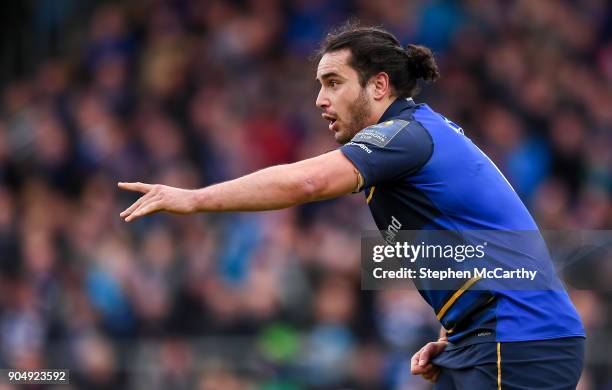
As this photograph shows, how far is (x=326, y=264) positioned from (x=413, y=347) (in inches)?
46.5

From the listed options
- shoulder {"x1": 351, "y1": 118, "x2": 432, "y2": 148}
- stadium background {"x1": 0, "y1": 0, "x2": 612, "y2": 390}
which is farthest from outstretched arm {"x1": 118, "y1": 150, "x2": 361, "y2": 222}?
stadium background {"x1": 0, "y1": 0, "x2": 612, "y2": 390}

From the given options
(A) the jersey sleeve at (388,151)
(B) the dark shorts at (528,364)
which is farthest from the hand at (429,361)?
(A) the jersey sleeve at (388,151)

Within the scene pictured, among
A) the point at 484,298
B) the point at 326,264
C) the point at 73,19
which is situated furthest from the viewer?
the point at 73,19

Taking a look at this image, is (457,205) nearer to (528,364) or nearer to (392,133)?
(392,133)

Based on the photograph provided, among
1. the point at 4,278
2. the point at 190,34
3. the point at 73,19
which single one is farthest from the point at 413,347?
the point at 73,19

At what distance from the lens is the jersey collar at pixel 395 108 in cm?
521

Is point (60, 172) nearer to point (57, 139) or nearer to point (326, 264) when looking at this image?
point (57, 139)

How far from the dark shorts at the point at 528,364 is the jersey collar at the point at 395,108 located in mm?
1032

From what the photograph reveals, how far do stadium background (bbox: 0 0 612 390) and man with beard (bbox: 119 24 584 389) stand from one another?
13.3 feet

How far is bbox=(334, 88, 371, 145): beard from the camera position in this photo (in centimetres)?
526

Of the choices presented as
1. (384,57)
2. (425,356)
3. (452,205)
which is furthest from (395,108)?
(425,356)

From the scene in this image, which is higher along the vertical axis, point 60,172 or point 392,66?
point 60,172

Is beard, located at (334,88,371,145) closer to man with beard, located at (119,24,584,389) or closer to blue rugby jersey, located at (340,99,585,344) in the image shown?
man with beard, located at (119,24,584,389)

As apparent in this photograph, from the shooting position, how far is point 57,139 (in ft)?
40.8
